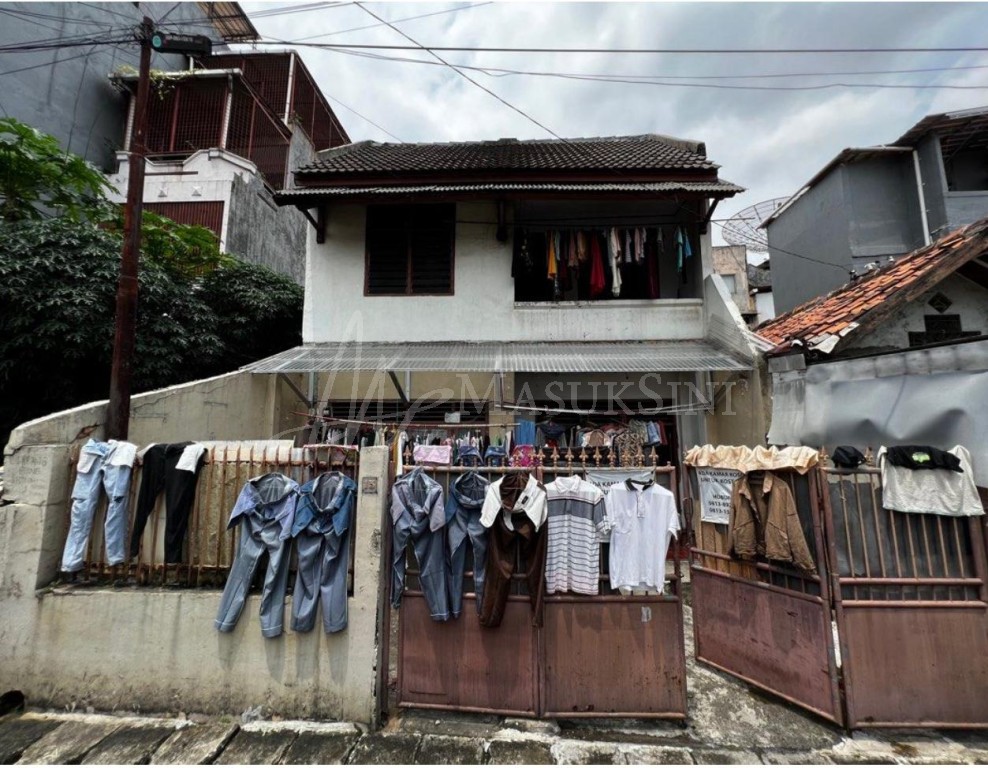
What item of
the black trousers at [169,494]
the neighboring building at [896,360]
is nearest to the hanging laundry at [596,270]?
the neighboring building at [896,360]

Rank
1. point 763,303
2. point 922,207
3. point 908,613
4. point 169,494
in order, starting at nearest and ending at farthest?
point 908,613 → point 169,494 → point 922,207 → point 763,303

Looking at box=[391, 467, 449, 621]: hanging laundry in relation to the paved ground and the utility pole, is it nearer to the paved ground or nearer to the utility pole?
the paved ground

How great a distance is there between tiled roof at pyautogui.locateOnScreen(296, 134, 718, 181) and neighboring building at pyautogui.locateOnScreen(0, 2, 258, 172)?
6.35m

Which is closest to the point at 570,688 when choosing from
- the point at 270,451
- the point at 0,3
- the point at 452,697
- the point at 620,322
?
the point at 452,697

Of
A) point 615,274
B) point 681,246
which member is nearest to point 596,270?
point 615,274

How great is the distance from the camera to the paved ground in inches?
134

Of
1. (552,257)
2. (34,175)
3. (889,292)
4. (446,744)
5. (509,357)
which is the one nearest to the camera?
(446,744)

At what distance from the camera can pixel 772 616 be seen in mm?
4152

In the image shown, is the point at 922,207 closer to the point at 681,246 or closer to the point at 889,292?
the point at 681,246

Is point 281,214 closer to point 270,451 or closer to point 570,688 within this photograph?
point 270,451

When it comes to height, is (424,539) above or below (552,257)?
below

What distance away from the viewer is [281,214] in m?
16.4

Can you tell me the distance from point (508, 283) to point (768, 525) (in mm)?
6272

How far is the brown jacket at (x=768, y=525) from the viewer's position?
3908 mm
